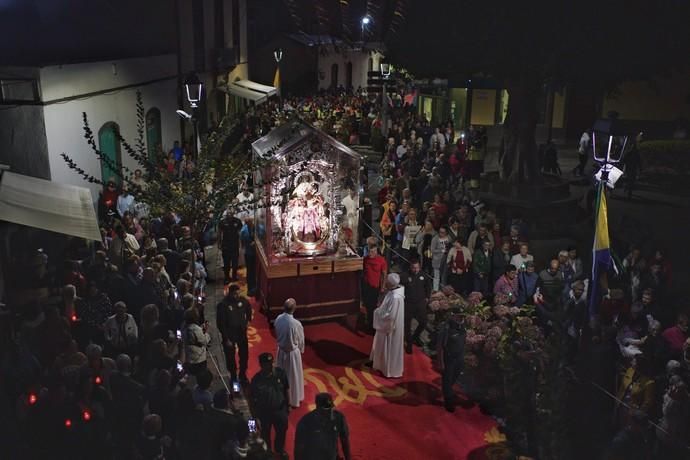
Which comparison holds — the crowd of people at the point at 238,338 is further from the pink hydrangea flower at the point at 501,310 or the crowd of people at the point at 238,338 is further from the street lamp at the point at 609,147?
the street lamp at the point at 609,147

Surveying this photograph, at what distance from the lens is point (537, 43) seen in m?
15.6

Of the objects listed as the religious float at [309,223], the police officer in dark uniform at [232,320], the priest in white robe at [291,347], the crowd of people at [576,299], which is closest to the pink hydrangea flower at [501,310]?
the crowd of people at [576,299]

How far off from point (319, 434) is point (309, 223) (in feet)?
19.2

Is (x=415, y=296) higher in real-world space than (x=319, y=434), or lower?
higher

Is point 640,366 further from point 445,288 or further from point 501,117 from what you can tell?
point 501,117

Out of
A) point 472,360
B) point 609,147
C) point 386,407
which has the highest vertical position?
point 609,147

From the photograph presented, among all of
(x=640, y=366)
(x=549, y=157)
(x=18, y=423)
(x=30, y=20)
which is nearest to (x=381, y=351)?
(x=640, y=366)

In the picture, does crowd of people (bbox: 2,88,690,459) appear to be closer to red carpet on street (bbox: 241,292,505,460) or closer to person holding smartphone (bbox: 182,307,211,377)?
person holding smartphone (bbox: 182,307,211,377)

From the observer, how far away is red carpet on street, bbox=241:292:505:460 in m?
7.84

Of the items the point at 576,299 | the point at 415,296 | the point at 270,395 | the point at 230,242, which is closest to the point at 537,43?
the point at 576,299

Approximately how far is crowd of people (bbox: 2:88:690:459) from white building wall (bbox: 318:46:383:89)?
1658 inches

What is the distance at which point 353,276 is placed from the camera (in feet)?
38.8

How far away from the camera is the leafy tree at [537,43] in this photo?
14734 mm

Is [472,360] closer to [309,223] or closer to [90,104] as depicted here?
[309,223]
